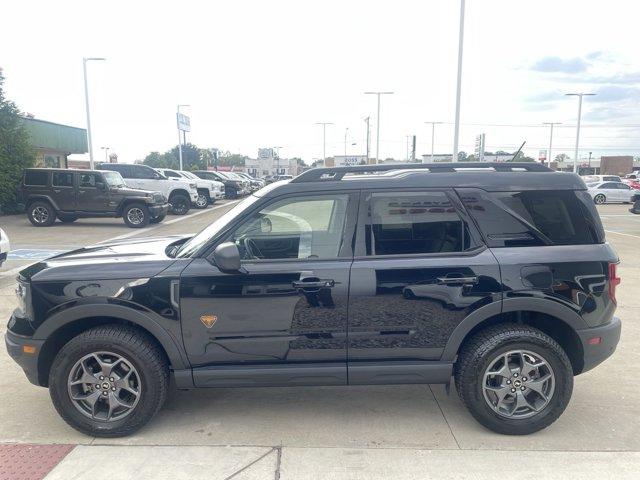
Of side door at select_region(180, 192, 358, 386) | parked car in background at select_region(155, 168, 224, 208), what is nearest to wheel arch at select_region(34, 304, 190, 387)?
side door at select_region(180, 192, 358, 386)

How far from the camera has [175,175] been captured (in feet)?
77.0

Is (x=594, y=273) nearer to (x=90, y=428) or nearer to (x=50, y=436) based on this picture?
(x=90, y=428)

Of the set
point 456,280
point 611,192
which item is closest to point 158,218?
point 456,280

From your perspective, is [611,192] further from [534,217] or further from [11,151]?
[11,151]

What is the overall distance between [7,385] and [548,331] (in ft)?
14.6

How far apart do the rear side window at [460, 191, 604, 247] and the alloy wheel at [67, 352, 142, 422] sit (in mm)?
2643

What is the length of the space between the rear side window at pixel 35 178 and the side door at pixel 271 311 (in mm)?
14703

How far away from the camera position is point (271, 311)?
10.8 ft

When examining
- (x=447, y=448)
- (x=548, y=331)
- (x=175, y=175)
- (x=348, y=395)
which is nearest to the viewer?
(x=447, y=448)

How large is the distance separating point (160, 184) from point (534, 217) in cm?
1874

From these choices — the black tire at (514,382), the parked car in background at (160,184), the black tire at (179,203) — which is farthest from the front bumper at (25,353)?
the black tire at (179,203)

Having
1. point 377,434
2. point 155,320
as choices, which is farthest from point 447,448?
point 155,320

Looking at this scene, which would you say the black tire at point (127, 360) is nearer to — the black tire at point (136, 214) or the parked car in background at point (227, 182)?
the black tire at point (136, 214)

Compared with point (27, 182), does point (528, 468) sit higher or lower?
lower
